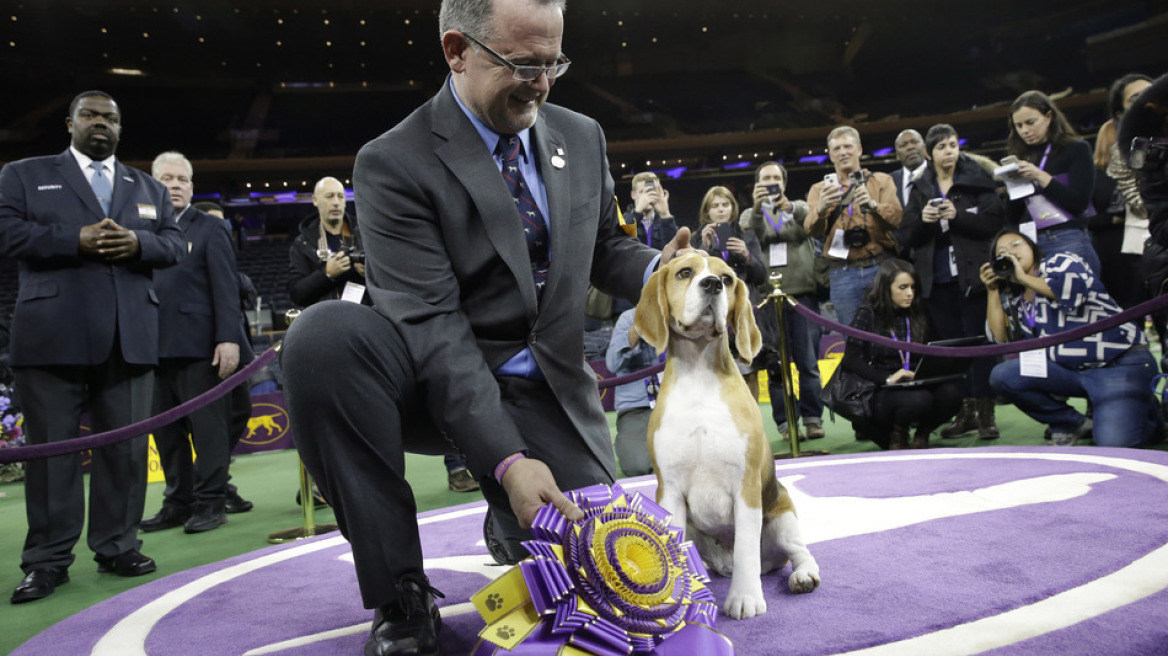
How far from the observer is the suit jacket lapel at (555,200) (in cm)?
235

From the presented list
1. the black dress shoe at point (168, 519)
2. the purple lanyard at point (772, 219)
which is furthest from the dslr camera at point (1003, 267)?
the black dress shoe at point (168, 519)

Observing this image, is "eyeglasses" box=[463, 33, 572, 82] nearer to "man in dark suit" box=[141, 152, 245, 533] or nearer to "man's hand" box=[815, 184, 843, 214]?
"man in dark suit" box=[141, 152, 245, 533]

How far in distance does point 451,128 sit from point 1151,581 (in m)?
2.29

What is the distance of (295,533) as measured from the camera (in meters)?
4.46

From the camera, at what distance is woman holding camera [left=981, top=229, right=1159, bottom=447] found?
4.69 metres

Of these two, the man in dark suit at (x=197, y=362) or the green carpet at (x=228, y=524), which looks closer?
the green carpet at (x=228, y=524)

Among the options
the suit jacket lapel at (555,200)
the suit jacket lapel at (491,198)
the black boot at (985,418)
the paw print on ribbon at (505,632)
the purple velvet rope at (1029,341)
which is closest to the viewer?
the paw print on ribbon at (505,632)

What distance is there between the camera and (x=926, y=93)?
1199 inches

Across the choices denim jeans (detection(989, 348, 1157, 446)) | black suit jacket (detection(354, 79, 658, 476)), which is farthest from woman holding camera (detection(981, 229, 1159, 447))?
black suit jacket (detection(354, 79, 658, 476))

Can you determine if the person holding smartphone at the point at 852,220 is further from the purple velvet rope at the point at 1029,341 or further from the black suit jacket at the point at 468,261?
the black suit jacket at the point at 468,261

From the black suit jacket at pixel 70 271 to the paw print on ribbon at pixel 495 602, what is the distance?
2902mm

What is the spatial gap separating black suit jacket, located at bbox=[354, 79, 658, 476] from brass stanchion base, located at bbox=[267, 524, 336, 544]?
2.48 m

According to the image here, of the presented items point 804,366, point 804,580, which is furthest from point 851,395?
point 804,580

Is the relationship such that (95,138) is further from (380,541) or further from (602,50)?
(602,50)
